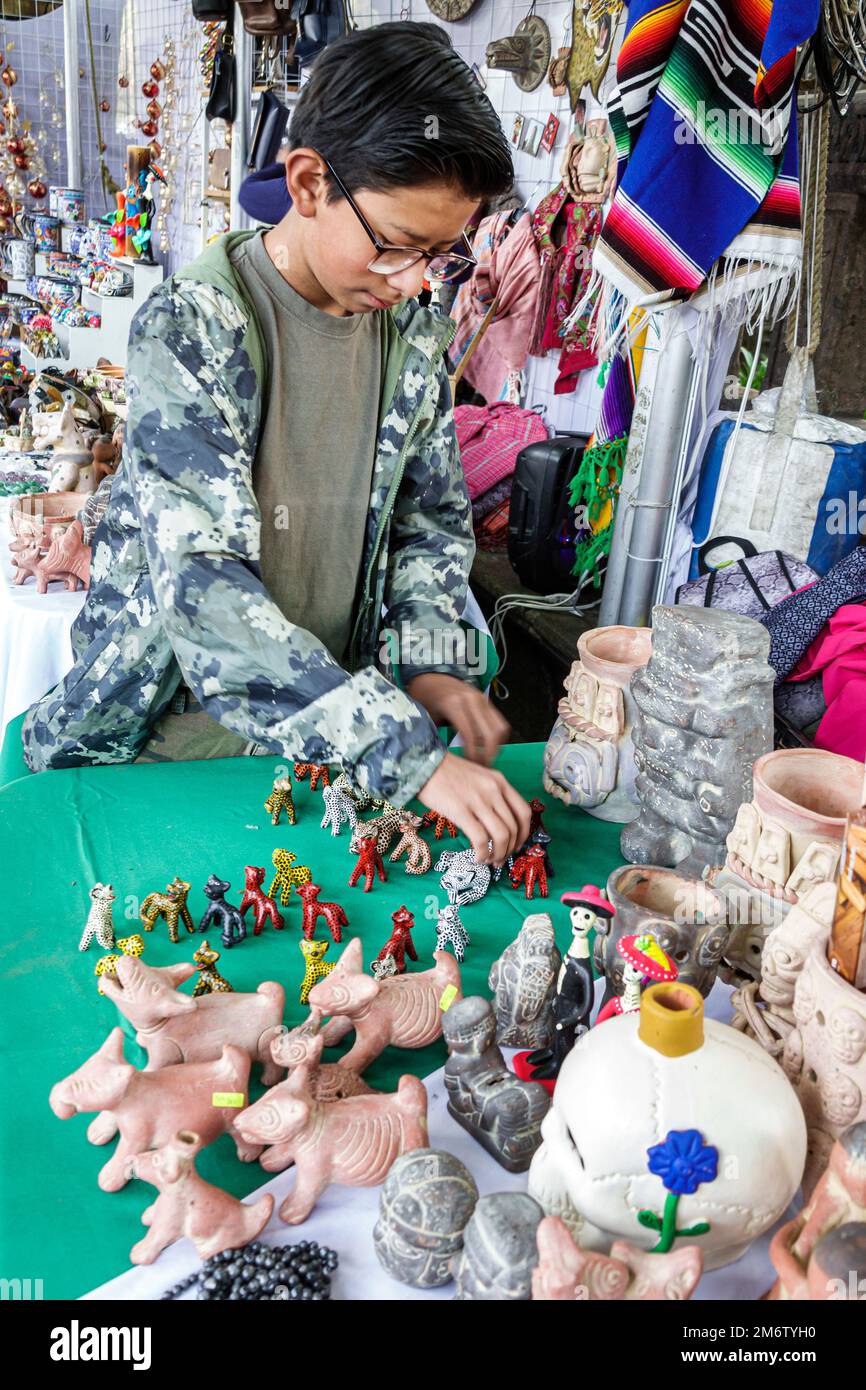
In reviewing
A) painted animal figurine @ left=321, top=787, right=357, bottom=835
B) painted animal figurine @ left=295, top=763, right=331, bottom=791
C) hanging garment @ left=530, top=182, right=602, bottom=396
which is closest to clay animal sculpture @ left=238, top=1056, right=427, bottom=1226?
painted animal figurine @ left=321, top=787, right=357, bottom=835

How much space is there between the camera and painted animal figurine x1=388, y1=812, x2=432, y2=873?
4.41 feet

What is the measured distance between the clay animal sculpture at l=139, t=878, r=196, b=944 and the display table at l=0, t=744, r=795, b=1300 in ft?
0.05

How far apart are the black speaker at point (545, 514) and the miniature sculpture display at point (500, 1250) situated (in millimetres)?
3087

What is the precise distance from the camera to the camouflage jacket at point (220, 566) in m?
1.13

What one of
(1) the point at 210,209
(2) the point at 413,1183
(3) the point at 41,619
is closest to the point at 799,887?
(2) the point at 413,1183

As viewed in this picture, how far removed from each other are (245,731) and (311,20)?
394 cm

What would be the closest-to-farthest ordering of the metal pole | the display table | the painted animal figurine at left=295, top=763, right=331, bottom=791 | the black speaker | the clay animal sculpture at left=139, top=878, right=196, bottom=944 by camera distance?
the display table < the clay animal sculpture at left=139, top=878, right=196, bottom=944 < the painted animal figurine at left=295, top=763, right=331, bottom=791 < the black speaker < the metal pole

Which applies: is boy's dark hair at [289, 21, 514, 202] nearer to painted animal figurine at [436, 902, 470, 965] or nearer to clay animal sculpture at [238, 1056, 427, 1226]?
painted animal figurine at [436, 902, 470, 965]

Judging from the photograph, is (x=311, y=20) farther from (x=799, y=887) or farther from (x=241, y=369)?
(x=799, y=887)

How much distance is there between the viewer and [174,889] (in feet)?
3.91

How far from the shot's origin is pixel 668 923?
3.27ft

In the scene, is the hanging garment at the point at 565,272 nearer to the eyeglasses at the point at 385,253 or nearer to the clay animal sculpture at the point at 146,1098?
the eyeglasses at the point at 385,253

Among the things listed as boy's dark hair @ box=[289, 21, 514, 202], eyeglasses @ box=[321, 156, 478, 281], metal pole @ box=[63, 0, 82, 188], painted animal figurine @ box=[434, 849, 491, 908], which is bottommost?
painted animal figurine @ box=[434, 849, 491, 908]

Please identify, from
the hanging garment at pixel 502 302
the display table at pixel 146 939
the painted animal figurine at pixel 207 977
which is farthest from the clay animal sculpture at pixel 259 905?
the hanging garment at pixel 502 302
